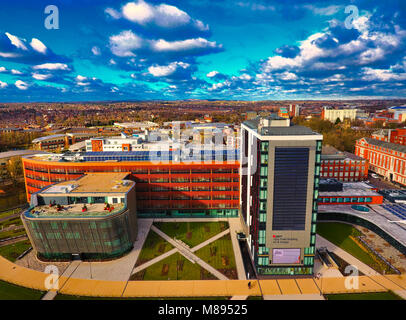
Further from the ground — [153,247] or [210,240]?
[153,247]

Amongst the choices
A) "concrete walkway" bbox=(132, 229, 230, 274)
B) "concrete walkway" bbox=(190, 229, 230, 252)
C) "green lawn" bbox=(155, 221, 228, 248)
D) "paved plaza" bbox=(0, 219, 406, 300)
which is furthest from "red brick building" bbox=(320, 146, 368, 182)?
Result: "concrete walkway" bbox=(132, 229, 230, 274)

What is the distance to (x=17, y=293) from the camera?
47906mm

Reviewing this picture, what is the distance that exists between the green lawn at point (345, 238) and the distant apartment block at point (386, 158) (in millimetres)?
55882

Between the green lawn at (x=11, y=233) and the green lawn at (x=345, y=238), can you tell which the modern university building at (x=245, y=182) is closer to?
the green lawn at (x=345, y=238)

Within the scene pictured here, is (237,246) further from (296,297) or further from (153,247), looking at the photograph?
(153,247)

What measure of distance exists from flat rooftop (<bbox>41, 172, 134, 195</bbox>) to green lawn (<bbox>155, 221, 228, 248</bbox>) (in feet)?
55.4

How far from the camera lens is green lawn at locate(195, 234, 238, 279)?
54.2m

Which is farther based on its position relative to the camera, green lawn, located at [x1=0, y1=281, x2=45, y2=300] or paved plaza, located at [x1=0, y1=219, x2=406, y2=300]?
paved plaza, located at [x1=0, y1=219, x2=406, y2=300]

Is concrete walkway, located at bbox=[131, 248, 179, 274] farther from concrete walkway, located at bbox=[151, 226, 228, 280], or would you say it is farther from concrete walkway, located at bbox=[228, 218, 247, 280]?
concrete walkway, located at bbox=[228, 218, 247, 280]

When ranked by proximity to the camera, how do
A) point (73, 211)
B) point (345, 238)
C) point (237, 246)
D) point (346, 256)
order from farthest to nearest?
point (345, 238) < point (237, 246) < point (73, 211) < point (346, 256)

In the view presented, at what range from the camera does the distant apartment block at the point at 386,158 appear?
106 metres

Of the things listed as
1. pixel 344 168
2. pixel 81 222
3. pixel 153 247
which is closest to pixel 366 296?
pixel 153 247

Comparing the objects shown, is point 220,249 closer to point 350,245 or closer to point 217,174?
point 217,174

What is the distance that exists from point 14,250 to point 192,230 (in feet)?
147
